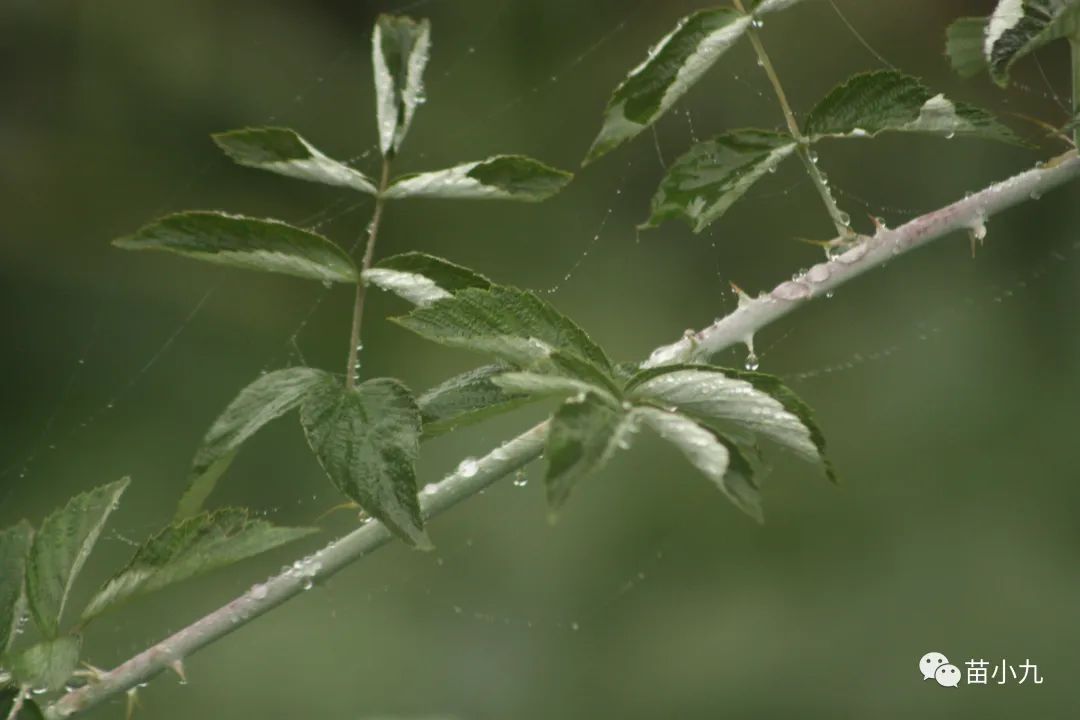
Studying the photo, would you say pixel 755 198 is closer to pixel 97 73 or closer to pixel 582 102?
pixel 582 102

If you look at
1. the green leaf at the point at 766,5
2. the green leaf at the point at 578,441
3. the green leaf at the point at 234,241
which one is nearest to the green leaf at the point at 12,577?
the green leaf at the point at 234,241

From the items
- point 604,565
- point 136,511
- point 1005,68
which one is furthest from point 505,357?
point 136,511

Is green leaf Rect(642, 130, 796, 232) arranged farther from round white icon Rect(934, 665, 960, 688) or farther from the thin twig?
round white icon Rect(934, 665, 960, 688)

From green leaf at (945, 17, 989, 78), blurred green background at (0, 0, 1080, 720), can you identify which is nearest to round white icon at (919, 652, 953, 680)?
blurred green background at (0, 0, 1080, 720)

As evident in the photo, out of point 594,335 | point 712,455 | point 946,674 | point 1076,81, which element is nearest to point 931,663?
point 946,674

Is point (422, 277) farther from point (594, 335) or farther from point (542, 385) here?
point (594, 335)

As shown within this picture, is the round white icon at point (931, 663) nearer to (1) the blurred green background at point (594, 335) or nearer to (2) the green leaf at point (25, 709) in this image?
(1) the blurred green background at point (594, 335)
